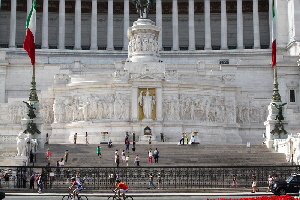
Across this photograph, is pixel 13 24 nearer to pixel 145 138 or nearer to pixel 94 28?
pixel 94 28

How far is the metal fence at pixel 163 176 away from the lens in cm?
3656

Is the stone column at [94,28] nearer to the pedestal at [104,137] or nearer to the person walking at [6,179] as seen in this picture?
the pedestal at [104,137]

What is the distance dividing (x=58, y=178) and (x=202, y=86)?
2663 centimetres

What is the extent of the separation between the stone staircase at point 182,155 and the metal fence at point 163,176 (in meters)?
4.94

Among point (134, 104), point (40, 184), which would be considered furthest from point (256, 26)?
point (40, 184)

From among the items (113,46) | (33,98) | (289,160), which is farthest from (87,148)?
(113,46)

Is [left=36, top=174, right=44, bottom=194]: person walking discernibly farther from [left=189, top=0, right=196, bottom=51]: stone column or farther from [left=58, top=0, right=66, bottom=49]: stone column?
[left=189, top=0, right=196, bottom=51]: stone column

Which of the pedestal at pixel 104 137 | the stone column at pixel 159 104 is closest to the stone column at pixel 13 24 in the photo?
the stone column at pixel 159 104

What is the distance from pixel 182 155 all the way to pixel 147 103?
Result: 14376 mm

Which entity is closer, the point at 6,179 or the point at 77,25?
the point at 6,179

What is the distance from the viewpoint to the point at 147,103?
5894 centimetres

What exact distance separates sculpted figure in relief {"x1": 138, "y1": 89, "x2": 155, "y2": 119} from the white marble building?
310 mm

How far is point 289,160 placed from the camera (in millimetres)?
44312

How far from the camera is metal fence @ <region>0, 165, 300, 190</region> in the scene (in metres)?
36.6
